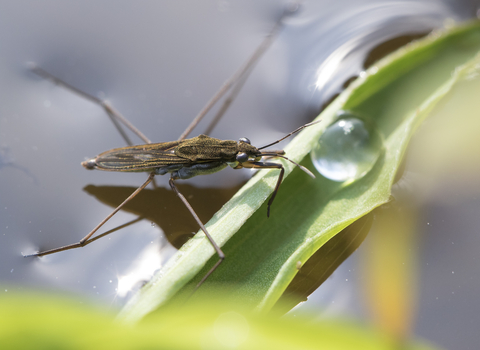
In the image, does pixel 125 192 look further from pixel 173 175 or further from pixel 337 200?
pixel 337 200

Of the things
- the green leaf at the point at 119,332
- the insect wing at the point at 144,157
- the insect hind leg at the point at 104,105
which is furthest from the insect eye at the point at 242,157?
the green leaf at the point at 119,332

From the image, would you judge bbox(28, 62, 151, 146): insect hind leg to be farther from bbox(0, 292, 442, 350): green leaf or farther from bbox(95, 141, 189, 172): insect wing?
bbox(0, 292, 442, 350): green leaf

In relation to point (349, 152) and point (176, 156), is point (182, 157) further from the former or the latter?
point (349, 152)

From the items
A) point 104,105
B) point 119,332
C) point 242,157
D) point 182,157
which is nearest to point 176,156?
point 182,157

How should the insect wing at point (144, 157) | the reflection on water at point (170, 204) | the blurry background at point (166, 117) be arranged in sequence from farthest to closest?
the insect wing at point (144, 157), the reflection on water at point (170, 204), the blurry background at point (166, 117)

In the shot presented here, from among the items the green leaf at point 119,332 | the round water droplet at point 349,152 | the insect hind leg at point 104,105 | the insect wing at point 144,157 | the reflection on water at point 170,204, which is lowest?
the green leaf at point 119,332

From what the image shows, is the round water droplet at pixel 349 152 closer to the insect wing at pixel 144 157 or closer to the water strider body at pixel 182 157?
the water strider body at pixel 182 157

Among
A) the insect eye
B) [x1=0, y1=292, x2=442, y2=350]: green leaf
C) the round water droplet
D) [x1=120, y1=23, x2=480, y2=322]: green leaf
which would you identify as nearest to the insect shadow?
the insect eye
